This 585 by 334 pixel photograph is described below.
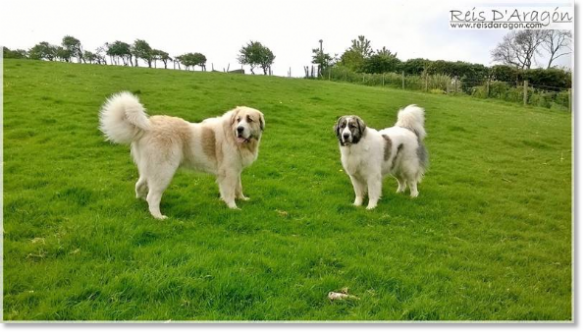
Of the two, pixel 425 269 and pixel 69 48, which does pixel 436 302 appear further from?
pixel 69 48

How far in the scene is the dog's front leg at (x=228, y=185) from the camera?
6.81 metres

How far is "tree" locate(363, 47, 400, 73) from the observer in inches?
1273

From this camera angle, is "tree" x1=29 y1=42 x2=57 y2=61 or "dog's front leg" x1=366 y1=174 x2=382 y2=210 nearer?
"dog's front leg" x1=366 y1=174 x2=382 y2=210

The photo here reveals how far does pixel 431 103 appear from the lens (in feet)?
71.1

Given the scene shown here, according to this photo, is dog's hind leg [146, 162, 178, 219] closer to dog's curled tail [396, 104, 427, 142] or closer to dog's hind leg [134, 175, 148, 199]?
dog's hind leg [134, 175, 148, 199]

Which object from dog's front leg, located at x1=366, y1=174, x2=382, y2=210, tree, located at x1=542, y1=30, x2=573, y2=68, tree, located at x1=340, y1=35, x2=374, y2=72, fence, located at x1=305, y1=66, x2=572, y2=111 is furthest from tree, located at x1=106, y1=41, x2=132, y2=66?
tree, located at x1=340, y1=35, x2=374, y2=72

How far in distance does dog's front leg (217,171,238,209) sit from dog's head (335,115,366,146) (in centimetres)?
219

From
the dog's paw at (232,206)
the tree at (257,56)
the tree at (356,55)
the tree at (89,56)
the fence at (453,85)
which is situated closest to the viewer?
the dog's paw at (232,206)

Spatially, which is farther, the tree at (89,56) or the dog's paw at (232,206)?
the tree at (89,56)

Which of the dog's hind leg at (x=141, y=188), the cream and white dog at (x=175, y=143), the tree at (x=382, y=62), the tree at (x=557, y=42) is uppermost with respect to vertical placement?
the tree at (x=382, y=62)

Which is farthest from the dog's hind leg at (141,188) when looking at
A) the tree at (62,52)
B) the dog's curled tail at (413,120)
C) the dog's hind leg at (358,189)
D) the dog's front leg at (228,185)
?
the tree at (62,52)

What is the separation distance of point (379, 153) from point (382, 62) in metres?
28.6

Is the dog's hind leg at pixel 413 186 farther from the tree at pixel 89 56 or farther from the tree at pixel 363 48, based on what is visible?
the tree at pixel 363 48

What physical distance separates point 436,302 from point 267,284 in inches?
74.3
